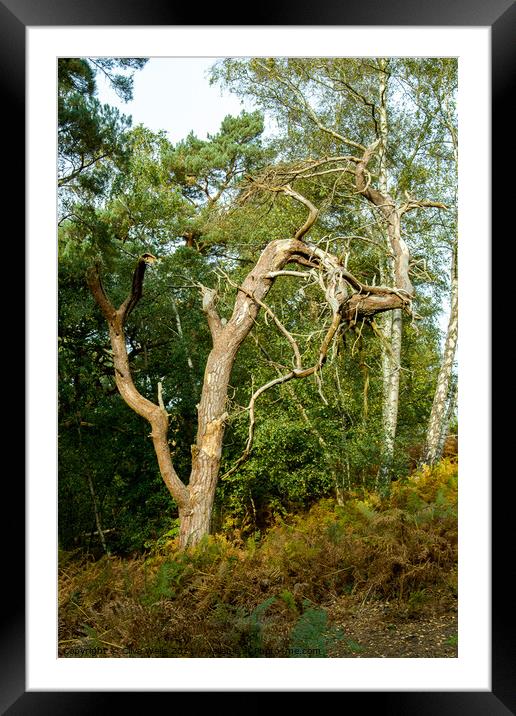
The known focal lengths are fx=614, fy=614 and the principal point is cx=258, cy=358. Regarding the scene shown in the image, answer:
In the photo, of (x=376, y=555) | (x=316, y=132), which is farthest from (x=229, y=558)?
(x=316, y=132)

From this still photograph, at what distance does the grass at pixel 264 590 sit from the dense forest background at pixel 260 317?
0.49 m

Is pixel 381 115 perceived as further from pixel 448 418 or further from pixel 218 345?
pixel 448 418

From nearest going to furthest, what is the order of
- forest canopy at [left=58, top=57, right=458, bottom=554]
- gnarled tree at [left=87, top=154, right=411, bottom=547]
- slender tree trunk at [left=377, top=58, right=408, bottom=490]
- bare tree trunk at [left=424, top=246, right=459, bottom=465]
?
gnarled tree at [left=87, top=154, right=411, bottom=547] < forest canopy at [left=58, top=57, right=458, bottom=554] < slender tree trunk at [left=377, top=58, right=408, bottom=490] < bare tree trunk at [left=424, top=246, right=459, bottom=465]

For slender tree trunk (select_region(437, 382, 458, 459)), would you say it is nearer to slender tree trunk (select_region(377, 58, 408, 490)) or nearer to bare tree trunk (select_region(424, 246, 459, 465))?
bare tree trunk (select_region(424, 246, 459, 465))

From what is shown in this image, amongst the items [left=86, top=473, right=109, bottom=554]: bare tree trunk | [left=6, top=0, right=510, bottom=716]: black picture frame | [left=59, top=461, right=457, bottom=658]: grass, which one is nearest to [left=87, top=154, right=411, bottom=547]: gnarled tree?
[left=59, top=461, right=457, bottom=658]: grass

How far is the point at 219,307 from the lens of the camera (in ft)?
21.5

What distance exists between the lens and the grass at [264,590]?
12.3ft

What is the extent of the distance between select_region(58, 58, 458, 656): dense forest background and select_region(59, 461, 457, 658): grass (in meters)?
0.49

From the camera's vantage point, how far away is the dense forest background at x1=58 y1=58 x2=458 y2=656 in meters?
5.19
